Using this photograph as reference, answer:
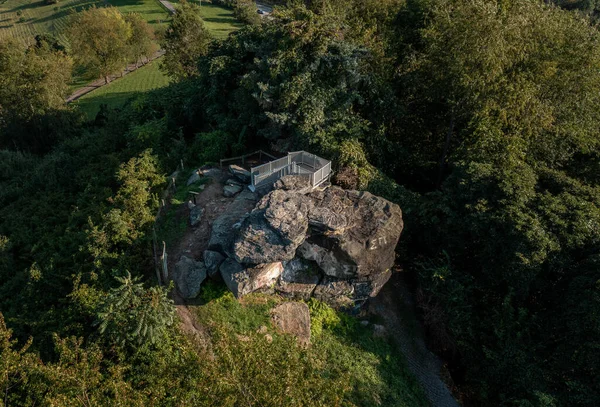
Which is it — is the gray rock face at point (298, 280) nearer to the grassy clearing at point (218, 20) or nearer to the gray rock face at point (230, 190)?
the gray rock face at point (230, 190)

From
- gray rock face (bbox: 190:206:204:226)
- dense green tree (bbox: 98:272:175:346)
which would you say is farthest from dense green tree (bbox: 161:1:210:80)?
dense green tree (bbox: 98:272:175:346)

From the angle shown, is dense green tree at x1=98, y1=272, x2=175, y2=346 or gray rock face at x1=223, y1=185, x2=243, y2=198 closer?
dense green tree at x1=98, y1=272, x2=175, y2=346

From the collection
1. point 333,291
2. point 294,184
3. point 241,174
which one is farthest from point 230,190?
point 333,291

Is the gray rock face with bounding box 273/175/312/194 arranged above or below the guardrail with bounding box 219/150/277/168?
above

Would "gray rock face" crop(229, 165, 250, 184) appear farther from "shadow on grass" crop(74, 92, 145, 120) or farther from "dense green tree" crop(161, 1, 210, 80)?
"shadow on grass" crop(74, 92, 145, 120)

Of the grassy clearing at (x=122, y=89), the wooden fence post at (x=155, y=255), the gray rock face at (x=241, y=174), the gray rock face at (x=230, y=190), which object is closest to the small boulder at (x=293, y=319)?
the wooden fence post at (x=155, y=255)

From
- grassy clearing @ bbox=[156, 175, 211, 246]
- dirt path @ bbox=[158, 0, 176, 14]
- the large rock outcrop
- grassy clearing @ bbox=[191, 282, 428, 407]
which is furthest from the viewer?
dirt path @ bbox=[158, 0, 176, 14]
